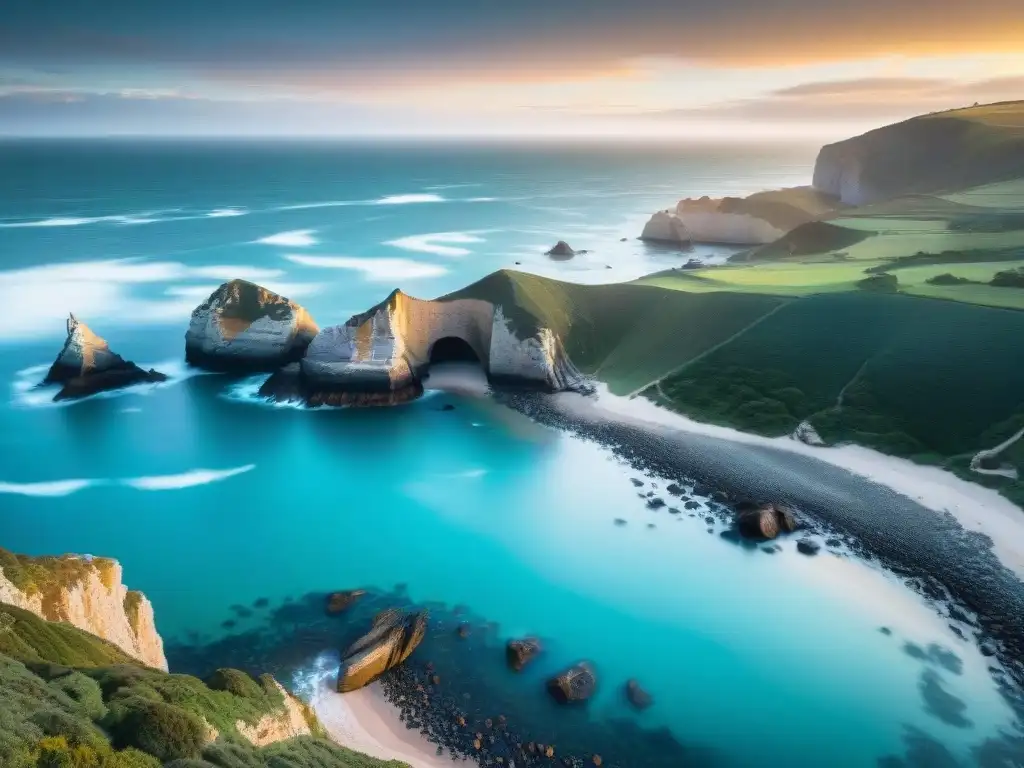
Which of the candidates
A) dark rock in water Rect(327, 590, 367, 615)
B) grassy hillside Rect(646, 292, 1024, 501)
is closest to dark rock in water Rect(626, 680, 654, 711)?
dark rock in water Rect(327, 590, 367, 615)

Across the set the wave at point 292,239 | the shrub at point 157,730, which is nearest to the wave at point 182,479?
the shrub at point 157,730

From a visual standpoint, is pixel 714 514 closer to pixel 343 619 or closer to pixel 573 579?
pixel 573 579

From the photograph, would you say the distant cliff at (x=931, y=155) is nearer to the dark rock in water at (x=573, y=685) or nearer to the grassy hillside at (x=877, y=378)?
the grassy hillside at (x=877, y=378)

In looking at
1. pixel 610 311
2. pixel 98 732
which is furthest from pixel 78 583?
pixel 610 311

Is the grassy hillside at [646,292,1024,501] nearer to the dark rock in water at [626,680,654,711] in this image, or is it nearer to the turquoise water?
the turquoise water

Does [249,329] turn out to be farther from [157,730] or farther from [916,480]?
[916,480]

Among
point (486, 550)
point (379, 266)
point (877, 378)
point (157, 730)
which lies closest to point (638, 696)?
point (486, 550)
